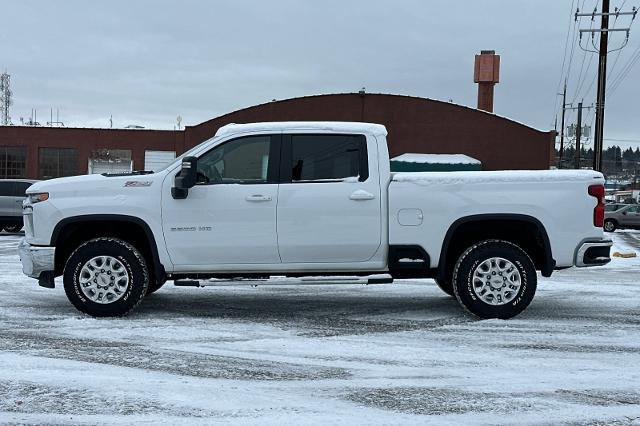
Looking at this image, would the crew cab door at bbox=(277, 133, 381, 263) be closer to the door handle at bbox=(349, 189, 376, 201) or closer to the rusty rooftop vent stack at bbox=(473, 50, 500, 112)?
the door handle at bbox=(349, 189, 376, 201)

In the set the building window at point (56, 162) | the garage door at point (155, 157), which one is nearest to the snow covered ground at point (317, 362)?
the garage door at point (155, 157)

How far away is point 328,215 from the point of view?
22.3 feet

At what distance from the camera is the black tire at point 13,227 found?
21.6 metres

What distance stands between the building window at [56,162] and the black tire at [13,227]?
1694 cm

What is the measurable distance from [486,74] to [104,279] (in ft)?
134

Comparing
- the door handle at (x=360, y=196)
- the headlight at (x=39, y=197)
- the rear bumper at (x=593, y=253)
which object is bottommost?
the rear bumper at (x=593, y=253)

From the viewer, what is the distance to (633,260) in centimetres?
1491

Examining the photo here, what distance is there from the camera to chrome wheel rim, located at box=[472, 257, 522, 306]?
6840mm

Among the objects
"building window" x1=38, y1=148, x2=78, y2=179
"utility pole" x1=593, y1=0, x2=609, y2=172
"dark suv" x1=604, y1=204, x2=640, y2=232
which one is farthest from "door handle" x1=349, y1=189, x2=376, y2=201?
"building window" x1=38, y1=148, x2=78, y2=179

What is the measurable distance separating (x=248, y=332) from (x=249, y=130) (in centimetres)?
222

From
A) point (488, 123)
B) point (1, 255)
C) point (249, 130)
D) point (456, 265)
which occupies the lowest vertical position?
point (1, 255)


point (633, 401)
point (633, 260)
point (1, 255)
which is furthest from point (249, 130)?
point (633, 260)

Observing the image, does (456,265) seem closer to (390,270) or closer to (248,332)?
(390,270)

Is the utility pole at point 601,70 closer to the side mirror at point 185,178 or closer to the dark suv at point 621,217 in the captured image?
the dark suv at point 621,217
